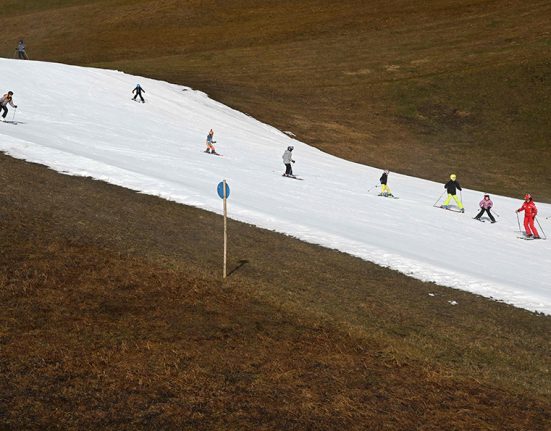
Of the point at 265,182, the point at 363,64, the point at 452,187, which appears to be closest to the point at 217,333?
the point at 265,182

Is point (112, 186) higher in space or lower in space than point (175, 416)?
higher

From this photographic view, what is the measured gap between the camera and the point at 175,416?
8852mm

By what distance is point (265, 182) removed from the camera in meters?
29.9

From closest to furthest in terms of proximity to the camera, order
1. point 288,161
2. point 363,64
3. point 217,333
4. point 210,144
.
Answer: point 217,333, point 288,161, point 210,144, point 363,64

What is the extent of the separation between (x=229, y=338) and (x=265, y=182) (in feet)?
60.3

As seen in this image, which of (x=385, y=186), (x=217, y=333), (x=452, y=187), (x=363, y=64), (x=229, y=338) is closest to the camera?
(x=229, y=338)

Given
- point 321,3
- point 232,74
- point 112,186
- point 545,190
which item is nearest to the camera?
point 112,186

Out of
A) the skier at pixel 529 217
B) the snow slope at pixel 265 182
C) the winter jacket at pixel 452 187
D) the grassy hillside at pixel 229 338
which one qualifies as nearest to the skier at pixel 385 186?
the snow slope at pixel 265 182

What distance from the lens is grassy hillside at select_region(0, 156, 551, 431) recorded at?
9.31 meters

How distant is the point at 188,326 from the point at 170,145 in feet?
78.9

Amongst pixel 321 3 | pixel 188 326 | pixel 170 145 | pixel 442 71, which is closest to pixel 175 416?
pixel 188 326

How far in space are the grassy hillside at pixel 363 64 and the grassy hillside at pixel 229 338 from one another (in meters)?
30.9

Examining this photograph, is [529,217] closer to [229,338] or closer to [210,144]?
[210,144]

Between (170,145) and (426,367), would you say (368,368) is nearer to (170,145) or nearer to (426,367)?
(426,367)
